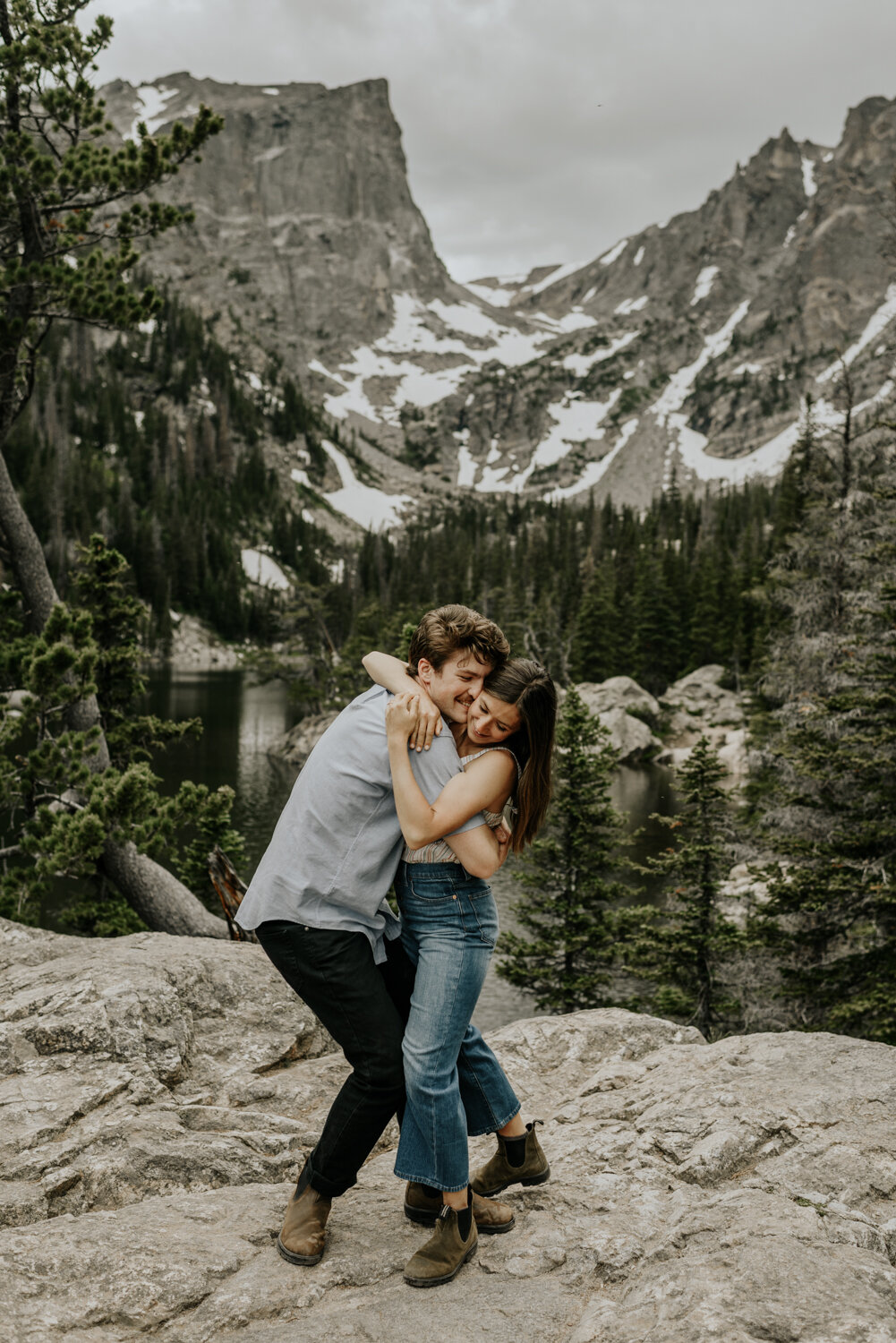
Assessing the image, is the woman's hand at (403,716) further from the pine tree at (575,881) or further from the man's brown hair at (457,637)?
the pine tree at (575,881)

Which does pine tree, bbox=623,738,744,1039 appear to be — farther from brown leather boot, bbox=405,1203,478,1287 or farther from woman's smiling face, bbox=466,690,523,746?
woman's smiling face, bbox=466,690,523,746

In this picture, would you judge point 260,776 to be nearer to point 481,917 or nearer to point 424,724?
point 481,917

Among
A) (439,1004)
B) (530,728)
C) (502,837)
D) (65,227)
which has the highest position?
(65,227)

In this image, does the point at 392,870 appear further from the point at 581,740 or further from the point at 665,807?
the point at 665,807

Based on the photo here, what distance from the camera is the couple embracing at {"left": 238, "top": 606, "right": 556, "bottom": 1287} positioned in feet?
11.3

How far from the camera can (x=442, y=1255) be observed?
341 centimetres

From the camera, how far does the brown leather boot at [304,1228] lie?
3.47 meters

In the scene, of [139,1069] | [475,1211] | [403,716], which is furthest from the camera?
[139,1069]

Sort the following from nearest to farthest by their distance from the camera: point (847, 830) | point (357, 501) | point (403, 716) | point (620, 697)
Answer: point (403, 716) < point (847, 830) < point (620, 697) < point (357, 501)

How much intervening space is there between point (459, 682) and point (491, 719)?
21 centimetres

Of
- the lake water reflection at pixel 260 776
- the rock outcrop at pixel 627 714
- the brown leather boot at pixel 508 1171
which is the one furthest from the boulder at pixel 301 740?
the brown leather boot at pixel 508 1171

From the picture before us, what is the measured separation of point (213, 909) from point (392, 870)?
48.9 ft

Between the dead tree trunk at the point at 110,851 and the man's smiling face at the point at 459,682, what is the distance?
26.9 ft

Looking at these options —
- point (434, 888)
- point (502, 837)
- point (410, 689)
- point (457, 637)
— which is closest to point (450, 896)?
point (434, 888)
